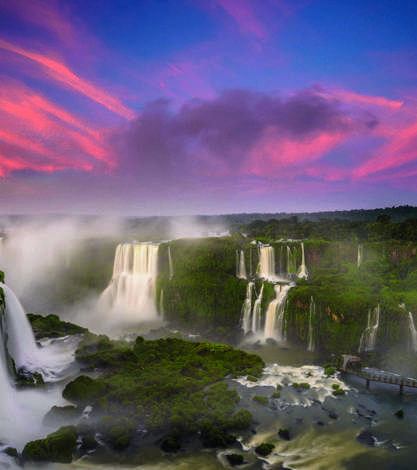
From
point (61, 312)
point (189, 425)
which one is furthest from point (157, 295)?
point (189, 425)

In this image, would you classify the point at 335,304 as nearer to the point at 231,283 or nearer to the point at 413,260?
the point at 231,283

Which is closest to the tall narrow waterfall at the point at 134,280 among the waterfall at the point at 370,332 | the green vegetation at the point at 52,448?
the waterfall at the point at 370,332

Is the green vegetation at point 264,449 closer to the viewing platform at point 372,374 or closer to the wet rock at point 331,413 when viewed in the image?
the wet rock at point 331,413

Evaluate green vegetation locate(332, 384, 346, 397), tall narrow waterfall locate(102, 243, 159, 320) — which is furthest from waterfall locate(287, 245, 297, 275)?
green vegetation locate(332, 384, 346, 397)

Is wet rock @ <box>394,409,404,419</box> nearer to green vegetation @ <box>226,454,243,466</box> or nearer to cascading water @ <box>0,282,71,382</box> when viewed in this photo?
green vegetation @ <box>226,454,243,466</box>

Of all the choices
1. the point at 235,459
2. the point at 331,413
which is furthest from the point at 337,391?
the point at 235,459

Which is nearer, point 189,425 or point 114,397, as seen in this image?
point 189,425
